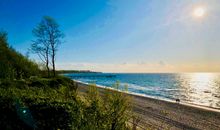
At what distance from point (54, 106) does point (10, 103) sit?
136 centimetres

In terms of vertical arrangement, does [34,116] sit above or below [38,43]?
below

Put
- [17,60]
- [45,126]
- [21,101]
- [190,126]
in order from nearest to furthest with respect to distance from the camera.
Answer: [45,126], [21,101], [190,126], [17,60]

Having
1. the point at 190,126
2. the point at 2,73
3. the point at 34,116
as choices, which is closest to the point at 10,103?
the point at 34,116

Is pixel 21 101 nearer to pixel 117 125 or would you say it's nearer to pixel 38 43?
pixel 117 125

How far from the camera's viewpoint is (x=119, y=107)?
7363 mm

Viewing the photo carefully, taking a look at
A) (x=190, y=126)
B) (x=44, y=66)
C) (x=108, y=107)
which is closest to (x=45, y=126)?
(x=108, y=107)

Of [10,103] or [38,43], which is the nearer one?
[10,103]

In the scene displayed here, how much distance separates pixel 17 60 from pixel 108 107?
1674 cm

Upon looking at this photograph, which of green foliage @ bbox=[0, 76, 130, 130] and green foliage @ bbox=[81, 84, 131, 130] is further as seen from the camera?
green foliage @ bbox=[81, 84, 131, 130]

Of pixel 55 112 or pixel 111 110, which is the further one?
pixel 111 110

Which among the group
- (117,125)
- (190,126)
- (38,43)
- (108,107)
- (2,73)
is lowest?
(190,126)

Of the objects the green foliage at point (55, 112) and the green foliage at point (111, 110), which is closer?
the green foliage at point (55, 112)

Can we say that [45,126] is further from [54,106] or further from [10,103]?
[10,103]

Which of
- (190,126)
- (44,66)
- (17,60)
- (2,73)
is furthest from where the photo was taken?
(44,66)
